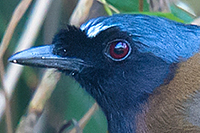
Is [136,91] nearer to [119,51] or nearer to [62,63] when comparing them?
[119,51]

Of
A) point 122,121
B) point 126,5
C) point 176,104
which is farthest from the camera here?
point 126,5

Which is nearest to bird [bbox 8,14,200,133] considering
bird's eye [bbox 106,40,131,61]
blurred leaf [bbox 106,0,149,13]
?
bird's eye [bbox 106,40,131,61]

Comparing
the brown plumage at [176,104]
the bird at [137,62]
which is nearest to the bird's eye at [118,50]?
the bird at [137,62]

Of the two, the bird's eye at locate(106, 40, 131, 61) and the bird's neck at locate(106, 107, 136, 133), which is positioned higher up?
the bird's eye at locate(106, 40, 131, 61)

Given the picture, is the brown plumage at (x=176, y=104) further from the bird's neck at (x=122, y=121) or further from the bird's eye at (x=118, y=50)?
the bird's eye at (x=118, y=50)

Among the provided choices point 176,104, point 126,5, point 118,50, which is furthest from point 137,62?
point 126,5

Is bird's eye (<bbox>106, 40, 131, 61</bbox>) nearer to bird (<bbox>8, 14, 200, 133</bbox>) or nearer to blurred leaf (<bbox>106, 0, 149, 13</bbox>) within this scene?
bird (<bbox>8, 14, 200, 133</bbox>)

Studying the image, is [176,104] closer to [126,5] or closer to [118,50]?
[118,50]

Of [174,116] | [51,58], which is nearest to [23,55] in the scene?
[51,58]

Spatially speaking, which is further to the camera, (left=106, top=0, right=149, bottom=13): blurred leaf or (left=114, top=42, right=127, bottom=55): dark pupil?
(left=106, top=0, right=149, bottom=13): blurred leaf
